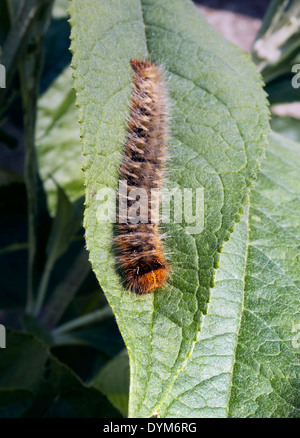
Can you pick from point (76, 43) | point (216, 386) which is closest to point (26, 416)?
point (216, 386)

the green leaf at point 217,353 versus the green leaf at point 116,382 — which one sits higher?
the green leaf at point 217,353

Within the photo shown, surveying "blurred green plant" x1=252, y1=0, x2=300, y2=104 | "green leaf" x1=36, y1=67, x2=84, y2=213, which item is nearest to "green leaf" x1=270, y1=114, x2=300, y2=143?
"blurred green plant" x1=252, y1=0, x2=300, y2=104

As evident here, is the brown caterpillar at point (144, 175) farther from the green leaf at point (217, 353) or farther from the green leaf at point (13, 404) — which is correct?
the green leaf at point (13, 404)

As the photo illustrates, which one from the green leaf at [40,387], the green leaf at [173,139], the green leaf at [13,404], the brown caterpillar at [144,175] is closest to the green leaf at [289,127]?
the green leaf at [173,139]

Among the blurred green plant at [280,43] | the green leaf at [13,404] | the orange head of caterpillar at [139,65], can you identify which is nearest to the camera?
the orange head of caterpillar at [139,65]

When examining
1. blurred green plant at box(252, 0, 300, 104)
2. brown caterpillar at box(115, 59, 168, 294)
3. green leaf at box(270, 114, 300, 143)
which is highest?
blurred green plant at box(252, 0, 300, 104)

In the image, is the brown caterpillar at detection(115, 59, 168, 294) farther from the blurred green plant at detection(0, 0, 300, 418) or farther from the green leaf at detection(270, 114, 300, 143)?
the green leaf at detection(270, 114, 300, 143)
